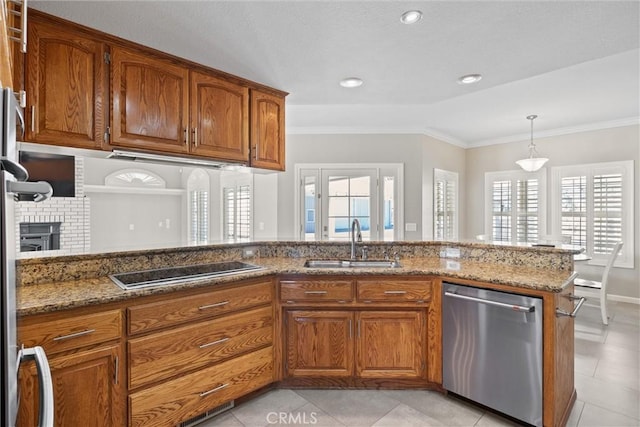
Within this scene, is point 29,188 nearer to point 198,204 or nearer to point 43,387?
point 43,387

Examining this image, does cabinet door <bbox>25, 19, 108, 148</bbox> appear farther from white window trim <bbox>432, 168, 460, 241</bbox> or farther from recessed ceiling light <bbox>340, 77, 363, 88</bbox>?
white window trim <bbox>432, 168, 460, 241</bbox>

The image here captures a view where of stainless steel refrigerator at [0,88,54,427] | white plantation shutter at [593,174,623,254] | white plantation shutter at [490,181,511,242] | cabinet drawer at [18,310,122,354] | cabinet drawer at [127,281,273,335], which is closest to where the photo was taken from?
stainless steel refrigerator at [0,88,54,427]

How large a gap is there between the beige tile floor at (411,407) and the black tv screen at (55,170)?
14.8 ft

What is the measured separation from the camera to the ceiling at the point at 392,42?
1.74 meters

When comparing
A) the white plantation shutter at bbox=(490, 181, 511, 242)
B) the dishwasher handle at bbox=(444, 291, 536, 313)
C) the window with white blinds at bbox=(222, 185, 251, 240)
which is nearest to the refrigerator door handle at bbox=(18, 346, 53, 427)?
the dishwasher handle at bbox=(444, 291, 536, 313)

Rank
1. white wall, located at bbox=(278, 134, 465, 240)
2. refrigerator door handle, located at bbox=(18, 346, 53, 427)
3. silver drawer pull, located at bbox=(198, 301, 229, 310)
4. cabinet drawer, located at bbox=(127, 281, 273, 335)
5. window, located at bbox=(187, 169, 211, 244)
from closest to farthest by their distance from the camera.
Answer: refrigerator door handle, located at bbox=(18, 346, 53, 427)
cabinet drawer, located at bbox=(127, 281, 273, 335)
silver drawer pull, located at bbox=(198, 301, 229, 310)
white wall, located at bbox=(278, 134, 465, 240)
window, located at bbox=(187, 169, 211, 244)

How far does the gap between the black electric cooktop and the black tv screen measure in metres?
3.56

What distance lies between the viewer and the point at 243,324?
6.84 ft

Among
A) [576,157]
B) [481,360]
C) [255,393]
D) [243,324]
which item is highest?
[576,157]

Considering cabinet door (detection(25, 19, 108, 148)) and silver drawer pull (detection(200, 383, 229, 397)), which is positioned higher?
cabinet door (detection(25, 19, 108, 148))

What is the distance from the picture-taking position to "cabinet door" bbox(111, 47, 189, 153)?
6.50 feet

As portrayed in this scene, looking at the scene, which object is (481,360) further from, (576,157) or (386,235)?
(576,157)

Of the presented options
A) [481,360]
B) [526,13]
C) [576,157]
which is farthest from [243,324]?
[576,157]

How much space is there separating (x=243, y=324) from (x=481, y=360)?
1526mm
